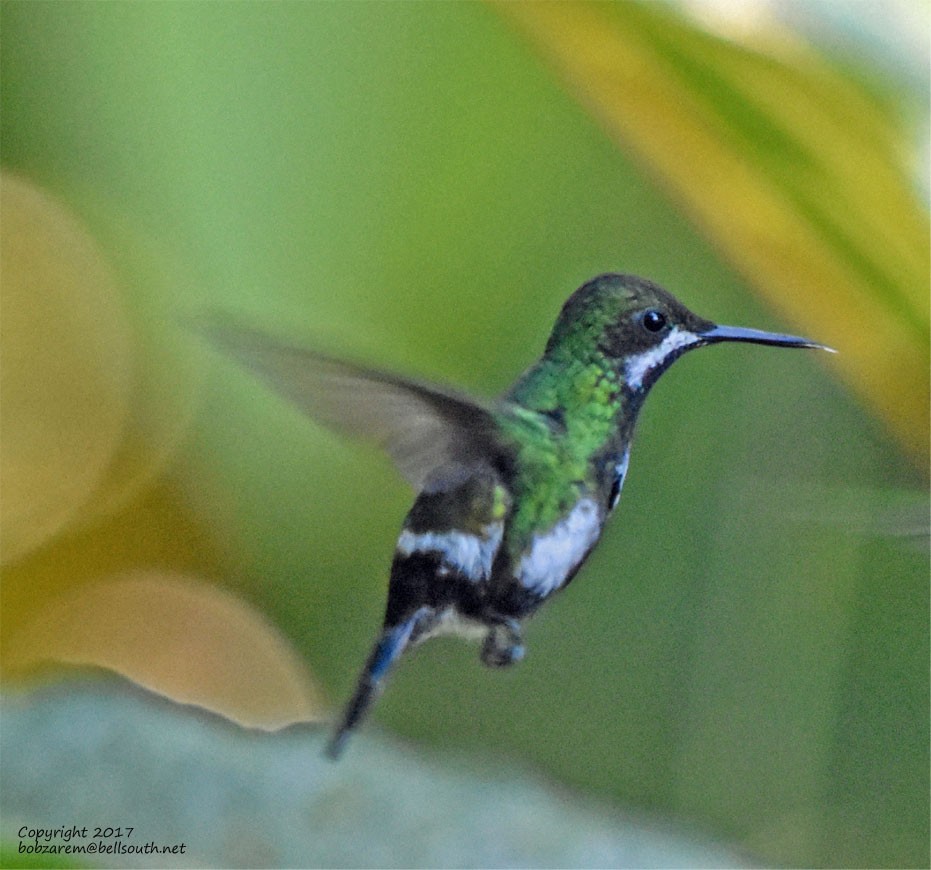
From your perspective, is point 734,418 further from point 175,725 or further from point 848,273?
point 175,725

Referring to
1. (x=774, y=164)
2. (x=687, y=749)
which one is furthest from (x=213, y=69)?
(x=687, y=749)

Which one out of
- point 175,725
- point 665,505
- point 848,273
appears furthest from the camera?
point 665,505

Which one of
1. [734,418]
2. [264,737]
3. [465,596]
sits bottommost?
[264,737]

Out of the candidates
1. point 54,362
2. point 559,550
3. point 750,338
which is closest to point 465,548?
point 559,550

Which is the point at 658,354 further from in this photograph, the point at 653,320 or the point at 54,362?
the point at 54,362

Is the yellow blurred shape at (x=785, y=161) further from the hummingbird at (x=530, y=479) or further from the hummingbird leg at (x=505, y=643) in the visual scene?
the hummingbird leg at (x=505, y=643)
